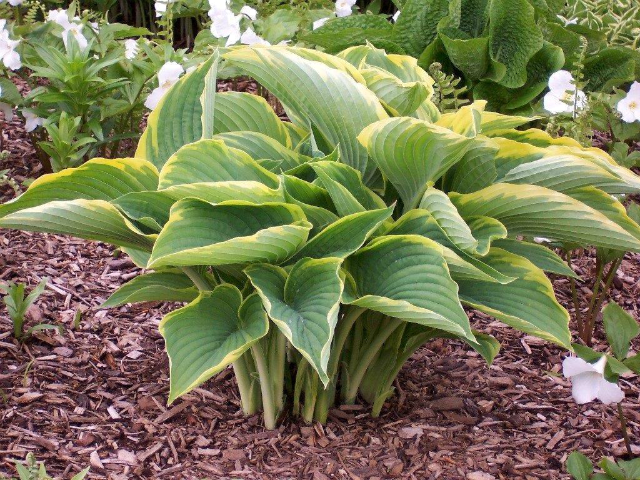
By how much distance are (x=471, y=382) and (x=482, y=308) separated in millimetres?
733

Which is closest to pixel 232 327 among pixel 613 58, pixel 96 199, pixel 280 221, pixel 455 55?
pixel 280 221

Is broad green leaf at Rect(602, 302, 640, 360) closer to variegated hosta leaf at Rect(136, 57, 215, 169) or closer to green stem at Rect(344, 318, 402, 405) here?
green stem at Rect(344, 318, 402, 405)

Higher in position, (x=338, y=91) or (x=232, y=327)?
(x=338, y=91)

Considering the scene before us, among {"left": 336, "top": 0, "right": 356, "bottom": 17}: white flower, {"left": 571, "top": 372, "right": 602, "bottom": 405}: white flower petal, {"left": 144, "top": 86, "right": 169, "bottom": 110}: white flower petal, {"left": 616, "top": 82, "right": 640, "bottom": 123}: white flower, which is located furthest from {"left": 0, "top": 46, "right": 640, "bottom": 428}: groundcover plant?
{"left": 336, "top": 0, "right": 356, "bottom": 17}: white flower

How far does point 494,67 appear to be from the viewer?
3562 mm

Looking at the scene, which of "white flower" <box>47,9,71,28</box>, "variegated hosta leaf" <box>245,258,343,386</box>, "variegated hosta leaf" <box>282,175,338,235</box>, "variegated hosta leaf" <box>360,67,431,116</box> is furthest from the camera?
"white flower" <box>47,9,71,28</box>

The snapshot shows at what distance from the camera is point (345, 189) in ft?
5.98

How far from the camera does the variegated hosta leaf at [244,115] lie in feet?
7.25

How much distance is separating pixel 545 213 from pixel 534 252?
0.21 m

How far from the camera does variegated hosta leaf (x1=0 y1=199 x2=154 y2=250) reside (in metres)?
1.74

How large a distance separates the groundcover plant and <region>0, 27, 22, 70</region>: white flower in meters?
1.40

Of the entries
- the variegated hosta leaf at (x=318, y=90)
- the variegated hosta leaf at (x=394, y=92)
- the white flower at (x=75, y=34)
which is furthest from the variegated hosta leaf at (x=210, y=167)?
the white flower at (x=75, y=34)

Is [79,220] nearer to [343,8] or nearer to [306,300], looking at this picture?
[306,300]

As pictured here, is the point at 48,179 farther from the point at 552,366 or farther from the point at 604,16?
the point at 604,16
